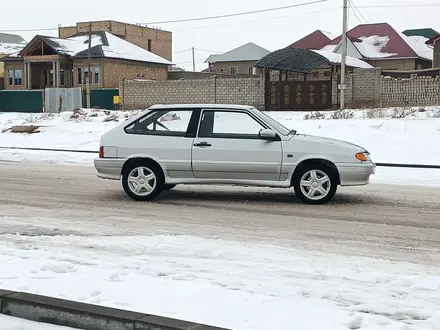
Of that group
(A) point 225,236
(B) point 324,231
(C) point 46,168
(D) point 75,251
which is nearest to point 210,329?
(D) point 75,251

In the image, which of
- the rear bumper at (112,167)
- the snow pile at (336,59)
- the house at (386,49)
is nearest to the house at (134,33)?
the house at (386,49)

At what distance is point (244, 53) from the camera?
3263 inches

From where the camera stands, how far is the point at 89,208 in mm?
9586

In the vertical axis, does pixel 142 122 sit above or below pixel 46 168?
above

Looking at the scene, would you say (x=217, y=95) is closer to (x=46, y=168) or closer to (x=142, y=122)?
(x=46, y=168)

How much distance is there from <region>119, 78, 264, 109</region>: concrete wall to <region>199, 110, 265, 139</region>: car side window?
26464 millimetres

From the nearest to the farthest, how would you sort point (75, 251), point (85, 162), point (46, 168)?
point (75, 251), point (46, 168), point (85, 162)

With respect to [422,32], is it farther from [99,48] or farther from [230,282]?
[230,282]

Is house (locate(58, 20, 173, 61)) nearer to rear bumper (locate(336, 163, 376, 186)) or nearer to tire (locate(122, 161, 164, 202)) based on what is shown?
tire (locate(122, 161, 164, 202))

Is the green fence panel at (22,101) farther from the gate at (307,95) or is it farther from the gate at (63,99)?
the gate at (307,95)

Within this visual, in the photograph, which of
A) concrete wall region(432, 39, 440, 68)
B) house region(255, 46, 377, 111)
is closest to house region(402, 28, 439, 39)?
concrete wall region(432, 39, 440, 68)

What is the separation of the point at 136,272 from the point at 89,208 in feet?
13.5

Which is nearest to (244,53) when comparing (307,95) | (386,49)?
(386,49)

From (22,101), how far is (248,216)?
42064 millimetres
